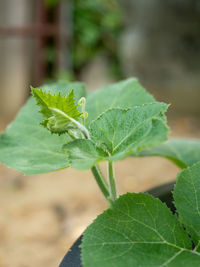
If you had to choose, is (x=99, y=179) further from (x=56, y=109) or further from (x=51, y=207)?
(x=51, y=207)

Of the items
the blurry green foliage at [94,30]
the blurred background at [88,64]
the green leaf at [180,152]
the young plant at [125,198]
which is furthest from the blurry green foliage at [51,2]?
the young plant at [125,198]

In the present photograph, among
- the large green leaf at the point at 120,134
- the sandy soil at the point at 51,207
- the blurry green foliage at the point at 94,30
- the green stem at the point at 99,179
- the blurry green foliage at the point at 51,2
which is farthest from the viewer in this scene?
the blurry green foliage at the point at 94,30

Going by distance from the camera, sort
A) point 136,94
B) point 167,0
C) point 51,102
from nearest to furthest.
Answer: point 51,102
point 136,94
point 167,0

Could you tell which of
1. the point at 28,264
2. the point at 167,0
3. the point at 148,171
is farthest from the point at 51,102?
the point at 167,0

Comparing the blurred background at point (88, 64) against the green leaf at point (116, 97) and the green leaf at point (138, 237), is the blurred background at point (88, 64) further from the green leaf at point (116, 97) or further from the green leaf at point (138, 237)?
the green leaf at point (138, 237)

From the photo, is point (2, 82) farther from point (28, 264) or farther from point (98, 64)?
point (28, 264)

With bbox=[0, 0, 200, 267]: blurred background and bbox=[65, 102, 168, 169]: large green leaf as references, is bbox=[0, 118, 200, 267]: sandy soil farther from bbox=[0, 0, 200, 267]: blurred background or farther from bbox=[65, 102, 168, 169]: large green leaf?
bbox=[65, 102, 168, 169]: large green leaf
